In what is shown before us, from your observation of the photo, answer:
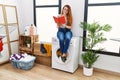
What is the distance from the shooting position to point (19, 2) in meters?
3.86

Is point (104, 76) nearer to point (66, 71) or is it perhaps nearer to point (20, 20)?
point (66, 71)

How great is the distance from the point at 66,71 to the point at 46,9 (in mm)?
1773

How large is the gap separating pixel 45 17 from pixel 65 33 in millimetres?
1043

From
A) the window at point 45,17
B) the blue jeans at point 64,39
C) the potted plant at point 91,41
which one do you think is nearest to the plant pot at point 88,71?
the potted plant at point 91,41

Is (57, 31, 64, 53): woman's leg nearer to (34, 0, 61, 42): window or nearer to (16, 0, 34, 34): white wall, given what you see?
(34, 0, 61, 42): window

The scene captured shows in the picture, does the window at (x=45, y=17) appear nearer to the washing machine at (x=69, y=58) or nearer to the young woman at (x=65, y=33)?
the young woman at (x=65, y=33)

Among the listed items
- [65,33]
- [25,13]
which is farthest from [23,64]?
[25,13]

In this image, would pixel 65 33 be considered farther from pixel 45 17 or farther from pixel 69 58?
pixel 45 17

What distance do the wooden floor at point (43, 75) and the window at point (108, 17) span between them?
1.82 ft

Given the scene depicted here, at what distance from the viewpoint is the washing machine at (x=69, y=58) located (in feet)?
9.39

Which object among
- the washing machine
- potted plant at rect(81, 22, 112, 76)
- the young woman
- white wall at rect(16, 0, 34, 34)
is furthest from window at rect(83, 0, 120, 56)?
white wall at rect(16, 0, 34, 34)

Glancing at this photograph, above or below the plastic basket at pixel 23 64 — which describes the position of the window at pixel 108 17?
above

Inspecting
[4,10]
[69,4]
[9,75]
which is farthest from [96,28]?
[4,10]

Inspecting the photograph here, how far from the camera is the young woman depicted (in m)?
2.84
